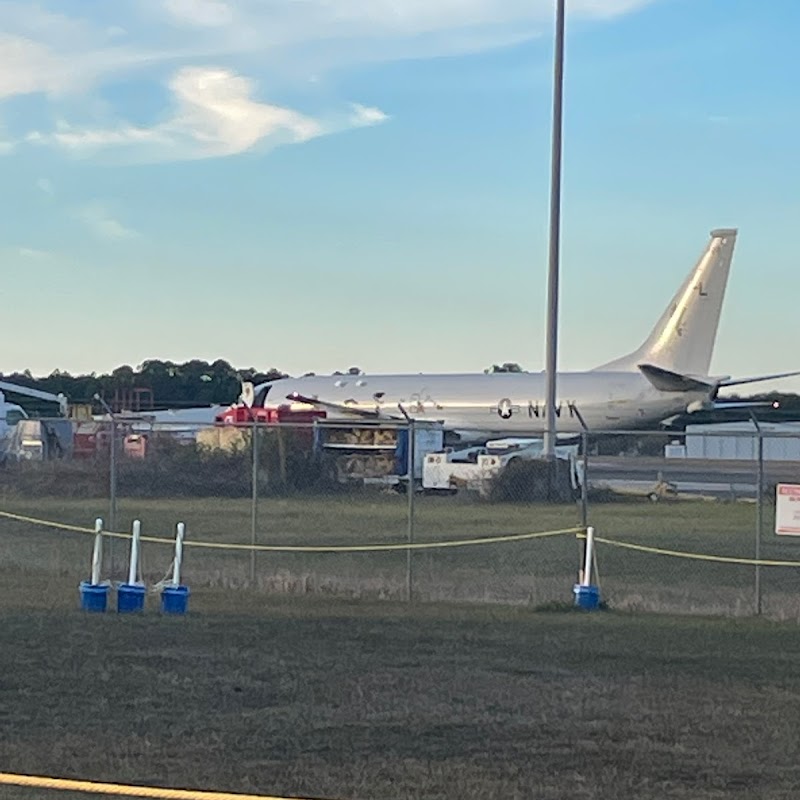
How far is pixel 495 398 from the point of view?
49.1 m

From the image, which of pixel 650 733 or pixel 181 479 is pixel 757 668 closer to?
pixel 650 733

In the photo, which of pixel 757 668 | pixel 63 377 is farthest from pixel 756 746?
pixel 63 377

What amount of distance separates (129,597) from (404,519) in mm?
12013

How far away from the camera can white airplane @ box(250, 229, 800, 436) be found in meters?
46.4

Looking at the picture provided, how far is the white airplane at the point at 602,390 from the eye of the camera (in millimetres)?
46438

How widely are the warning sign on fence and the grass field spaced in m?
0.93

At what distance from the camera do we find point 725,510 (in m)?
30.8

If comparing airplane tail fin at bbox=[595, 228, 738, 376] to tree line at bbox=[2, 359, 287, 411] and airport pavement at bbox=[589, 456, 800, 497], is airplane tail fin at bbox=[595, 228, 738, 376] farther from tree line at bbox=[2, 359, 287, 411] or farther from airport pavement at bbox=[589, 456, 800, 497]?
tree line at bbox=[2, 359, 287, 411]

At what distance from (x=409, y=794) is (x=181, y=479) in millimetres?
23084

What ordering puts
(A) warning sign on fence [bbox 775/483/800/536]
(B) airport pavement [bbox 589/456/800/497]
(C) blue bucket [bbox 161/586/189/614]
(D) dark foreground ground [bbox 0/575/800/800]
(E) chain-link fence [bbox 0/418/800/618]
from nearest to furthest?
1. (D) dark foreground ground [bbox 0/575/800/800]
2. (C) blue bucket [bbox 161/586/189/614]
3. (A) warning sign on fence [bbox 775/483/800/536]
4. (E) chain-link fence [bbox 0/418/800/618]
5. (B) airport pavement [bbox 589/456/800/497]

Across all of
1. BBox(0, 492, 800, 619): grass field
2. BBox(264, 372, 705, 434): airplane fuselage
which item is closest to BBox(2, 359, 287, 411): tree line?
BBox(264, 372, 705, 434): airplane fuselage

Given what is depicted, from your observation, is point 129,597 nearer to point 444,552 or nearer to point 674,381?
point 444,552

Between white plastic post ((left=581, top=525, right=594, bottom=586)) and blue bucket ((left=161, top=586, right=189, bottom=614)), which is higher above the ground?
white plastic post ((left=581, top=525, right=594, bottom=586))

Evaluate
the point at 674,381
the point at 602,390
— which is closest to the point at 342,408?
the point at 602,390
